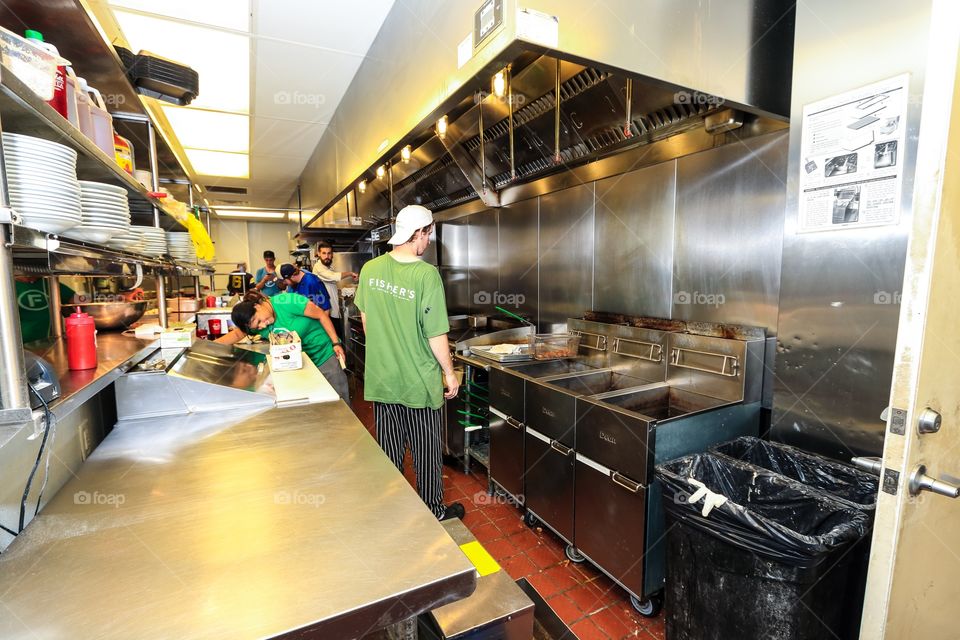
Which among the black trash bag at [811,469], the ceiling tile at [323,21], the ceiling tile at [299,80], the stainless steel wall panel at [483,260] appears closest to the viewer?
the black trash bag at [811,469]

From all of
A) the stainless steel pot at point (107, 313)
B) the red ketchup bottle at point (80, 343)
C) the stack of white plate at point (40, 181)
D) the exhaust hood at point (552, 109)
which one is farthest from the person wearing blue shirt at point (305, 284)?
the stack of white plate at point (40, 181)

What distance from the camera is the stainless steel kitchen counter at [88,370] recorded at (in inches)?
36.9

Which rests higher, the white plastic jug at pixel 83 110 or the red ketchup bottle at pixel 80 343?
the white plastic jug at pixel 83 110

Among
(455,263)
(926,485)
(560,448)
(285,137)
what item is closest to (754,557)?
(926,485)

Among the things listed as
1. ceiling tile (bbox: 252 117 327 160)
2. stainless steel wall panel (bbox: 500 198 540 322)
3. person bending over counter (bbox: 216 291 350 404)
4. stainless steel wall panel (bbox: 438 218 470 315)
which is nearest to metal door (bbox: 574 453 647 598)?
person bending over counter (bbox: 216 291 350 404)

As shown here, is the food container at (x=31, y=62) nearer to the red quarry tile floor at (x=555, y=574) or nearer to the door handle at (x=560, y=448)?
the door handle at (x=560, y=448)

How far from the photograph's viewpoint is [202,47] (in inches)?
104

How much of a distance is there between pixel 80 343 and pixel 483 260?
342 centimetres

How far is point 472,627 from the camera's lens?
1068mm

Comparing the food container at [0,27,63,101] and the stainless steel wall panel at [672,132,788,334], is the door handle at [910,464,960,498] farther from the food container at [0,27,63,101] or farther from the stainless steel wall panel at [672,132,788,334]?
the food container at [0,27,63,101]

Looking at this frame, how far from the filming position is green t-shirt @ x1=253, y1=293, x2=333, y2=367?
2.96 metres

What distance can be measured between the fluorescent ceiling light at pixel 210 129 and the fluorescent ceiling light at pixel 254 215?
4.90 m

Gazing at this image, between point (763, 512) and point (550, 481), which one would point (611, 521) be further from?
point (763, 512)

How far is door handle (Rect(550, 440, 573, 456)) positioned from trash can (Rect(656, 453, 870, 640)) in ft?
1.94
